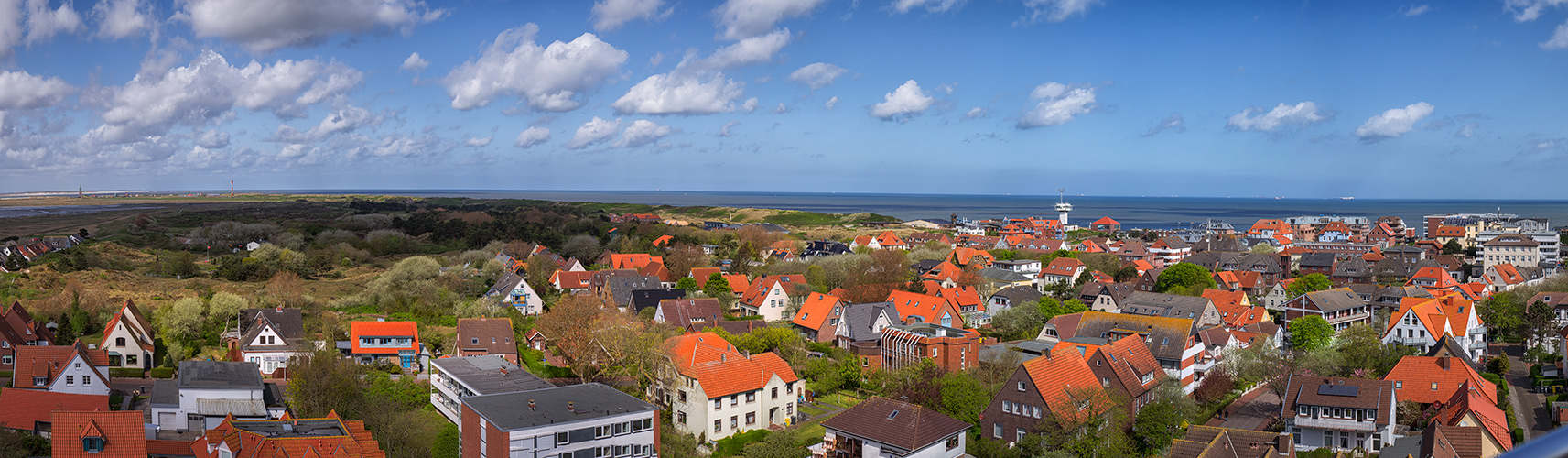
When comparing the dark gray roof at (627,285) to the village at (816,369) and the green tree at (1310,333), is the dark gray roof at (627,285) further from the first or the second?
the green tree at (1310,333)

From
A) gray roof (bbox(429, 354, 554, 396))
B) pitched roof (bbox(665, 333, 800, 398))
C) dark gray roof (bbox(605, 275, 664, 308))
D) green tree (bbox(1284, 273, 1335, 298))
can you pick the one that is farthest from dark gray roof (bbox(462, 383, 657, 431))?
green tree (bbox(1284, 273, 1335, 298))

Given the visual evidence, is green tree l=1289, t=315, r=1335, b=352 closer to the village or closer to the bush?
the village

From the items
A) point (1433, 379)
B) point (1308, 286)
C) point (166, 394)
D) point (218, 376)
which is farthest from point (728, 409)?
point (1308, 286)

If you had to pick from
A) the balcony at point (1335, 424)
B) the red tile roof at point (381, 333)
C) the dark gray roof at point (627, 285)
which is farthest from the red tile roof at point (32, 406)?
the balcony at point (1335, 424)

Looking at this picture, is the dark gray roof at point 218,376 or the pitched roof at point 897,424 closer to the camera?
the pitched roof at point 897,424

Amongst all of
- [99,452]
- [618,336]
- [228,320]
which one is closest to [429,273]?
[228,320]

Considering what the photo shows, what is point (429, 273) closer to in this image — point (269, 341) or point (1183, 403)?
point (269, 341)

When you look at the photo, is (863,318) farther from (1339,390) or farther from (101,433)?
(101,433)
